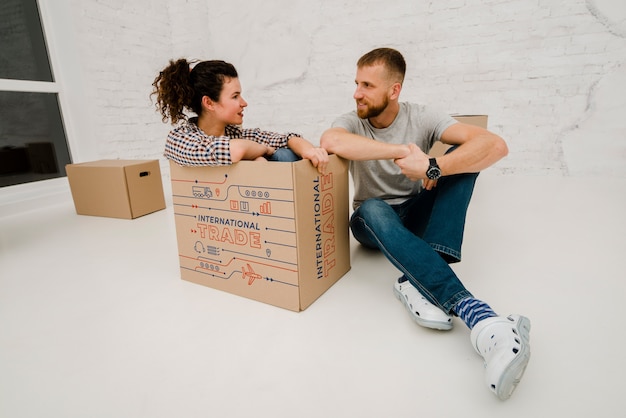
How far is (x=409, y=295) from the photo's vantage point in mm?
1117

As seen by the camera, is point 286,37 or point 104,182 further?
point 286,37

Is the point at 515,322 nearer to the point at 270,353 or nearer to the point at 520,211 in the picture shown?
the point at 270,353

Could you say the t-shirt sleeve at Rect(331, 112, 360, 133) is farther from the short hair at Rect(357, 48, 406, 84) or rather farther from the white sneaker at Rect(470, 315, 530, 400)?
the white sneaker at Rect(470, 315, 530, 400)

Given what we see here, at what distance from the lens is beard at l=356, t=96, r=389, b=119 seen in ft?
4.43

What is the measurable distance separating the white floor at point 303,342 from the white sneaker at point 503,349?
0.19ft

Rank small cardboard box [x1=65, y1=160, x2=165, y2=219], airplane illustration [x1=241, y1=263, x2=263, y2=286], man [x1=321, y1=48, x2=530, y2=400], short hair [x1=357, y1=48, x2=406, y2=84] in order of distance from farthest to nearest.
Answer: small cardboard box [x1=65, y1=160, x2=165, y2=219], short hair [x1=357, y1=48, x2=406, y2=84], airplane illustration [x1=241, y1=263, x2=263, y2=286], man [x1=321, y1=48, x2=530, y2=400]

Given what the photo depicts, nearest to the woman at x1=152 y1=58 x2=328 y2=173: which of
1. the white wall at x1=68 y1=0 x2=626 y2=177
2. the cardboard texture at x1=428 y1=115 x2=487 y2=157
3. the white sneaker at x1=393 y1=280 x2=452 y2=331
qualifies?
the white sneaker at x1=393 y1=280 x2=452 y2=331

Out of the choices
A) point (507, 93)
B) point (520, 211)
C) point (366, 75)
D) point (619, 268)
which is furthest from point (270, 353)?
point (507, 93)

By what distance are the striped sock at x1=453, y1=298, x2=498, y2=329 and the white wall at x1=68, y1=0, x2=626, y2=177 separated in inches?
111

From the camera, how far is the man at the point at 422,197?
88 centimetres

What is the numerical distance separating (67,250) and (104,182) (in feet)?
2.21

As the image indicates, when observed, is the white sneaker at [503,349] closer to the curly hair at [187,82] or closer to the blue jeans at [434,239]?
the blue jeans at [434,239]

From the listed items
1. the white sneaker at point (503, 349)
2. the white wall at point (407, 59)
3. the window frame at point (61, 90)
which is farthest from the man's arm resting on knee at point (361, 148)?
the window frame at point (61, 90)

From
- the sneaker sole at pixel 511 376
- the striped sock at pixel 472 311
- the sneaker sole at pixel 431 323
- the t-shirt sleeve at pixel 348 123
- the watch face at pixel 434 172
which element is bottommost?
the sneaker sole at pixel 431 323
